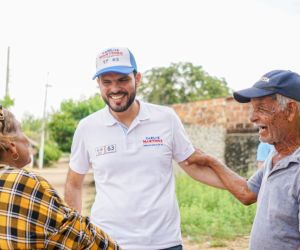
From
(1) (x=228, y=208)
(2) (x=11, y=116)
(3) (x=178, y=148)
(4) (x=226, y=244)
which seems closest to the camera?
(2) (x=11, y=116)

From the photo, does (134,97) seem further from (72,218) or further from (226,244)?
(226,244)

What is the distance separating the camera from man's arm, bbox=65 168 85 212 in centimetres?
331

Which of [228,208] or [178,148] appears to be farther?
[228,208]

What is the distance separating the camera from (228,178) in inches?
124

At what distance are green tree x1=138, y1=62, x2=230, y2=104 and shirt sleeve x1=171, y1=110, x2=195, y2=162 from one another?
3719 cm

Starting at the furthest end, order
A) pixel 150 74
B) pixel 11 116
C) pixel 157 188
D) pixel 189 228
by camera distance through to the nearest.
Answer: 1. pixel 150 74
2. pixel 189 228
3. pixel 157 188
4. pixel 11 116

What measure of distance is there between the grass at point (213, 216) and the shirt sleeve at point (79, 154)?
4.55m

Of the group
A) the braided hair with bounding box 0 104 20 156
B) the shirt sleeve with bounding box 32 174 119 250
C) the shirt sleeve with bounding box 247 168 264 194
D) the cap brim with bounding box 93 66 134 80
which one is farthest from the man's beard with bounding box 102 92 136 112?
the shirt sleeve with bounding box 32 174 119 250

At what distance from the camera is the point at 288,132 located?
2.48 m

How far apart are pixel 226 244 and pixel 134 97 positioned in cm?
473

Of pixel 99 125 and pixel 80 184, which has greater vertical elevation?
pixel 99 125

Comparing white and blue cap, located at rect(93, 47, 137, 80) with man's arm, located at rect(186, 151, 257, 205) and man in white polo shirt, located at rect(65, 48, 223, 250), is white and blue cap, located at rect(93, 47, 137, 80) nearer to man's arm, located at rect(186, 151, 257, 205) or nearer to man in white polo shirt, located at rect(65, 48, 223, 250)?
man in white polo shirt, located at rect(65, 48, 223, 250)

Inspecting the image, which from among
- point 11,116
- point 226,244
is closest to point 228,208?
point 226,244

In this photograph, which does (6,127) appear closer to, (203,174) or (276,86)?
(276,86)
